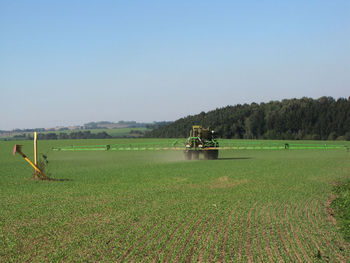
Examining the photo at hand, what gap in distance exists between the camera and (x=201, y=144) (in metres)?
33.7

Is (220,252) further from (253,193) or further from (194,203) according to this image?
(253,193)

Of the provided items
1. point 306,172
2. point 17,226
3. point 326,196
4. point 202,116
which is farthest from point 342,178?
point 202,116

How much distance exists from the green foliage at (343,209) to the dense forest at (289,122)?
6848cm

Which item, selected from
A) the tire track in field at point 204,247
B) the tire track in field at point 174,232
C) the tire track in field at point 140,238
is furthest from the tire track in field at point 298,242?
the tire track in field at point 140,238

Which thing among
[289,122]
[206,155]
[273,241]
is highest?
[289,122]

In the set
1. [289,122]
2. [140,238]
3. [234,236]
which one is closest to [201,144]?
[234,236]

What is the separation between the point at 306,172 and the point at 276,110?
76.2 metres

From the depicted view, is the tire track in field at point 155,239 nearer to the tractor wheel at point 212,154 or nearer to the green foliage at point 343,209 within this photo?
the green foliage at point 343,209

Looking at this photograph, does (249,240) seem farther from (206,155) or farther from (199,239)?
(206,155)

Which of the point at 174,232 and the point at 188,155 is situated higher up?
the point at 188,155

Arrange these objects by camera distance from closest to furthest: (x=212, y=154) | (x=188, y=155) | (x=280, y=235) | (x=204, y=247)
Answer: (x=204, y=247), (x=280, y=235), (x=188, y=155), (x=212, y=154)

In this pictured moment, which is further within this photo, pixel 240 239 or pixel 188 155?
pixel 188 155

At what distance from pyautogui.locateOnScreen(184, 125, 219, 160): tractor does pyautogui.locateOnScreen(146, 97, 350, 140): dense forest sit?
52.9 metres

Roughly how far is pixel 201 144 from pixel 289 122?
2401 inches
